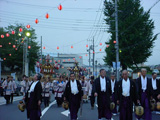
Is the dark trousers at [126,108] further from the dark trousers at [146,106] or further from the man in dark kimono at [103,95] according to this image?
the dark trousers at [146,106]

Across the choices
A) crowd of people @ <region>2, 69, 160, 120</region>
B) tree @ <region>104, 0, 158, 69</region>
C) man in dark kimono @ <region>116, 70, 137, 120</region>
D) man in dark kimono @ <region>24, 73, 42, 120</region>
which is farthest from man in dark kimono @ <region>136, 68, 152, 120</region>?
tree @ <region>104, 0, 158, 69</region>

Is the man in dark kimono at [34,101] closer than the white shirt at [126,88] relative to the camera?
No

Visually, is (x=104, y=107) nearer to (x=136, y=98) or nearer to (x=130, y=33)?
(x=136, y=98)

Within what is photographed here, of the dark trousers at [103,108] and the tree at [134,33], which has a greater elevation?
the tree at [134,33]

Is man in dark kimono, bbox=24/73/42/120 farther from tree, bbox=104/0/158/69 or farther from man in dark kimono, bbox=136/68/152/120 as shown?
tree, bbox=104/0/158/69

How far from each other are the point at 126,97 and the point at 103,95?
109 centimetres

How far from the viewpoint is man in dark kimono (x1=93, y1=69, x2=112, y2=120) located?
8656 mm

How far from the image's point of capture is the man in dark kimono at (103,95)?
8656 mm

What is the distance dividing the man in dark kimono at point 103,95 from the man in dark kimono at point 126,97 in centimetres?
76

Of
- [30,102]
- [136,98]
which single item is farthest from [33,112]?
[136,98]

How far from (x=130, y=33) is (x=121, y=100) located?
2674cm

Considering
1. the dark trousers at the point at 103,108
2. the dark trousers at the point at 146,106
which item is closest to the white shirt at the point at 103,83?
the dark trousers at the point at 103,108

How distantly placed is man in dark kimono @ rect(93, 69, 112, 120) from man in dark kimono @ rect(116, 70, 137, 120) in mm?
760

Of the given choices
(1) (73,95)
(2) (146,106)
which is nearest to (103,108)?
(1) (73,95)
